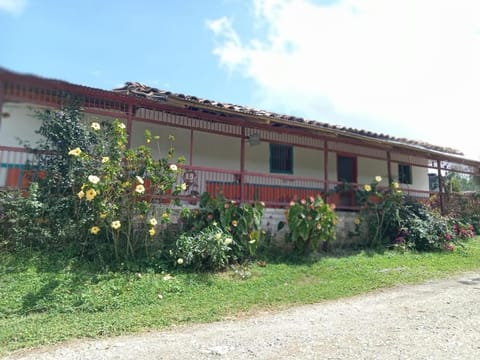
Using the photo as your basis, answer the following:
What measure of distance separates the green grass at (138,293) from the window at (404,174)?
7.88 metres

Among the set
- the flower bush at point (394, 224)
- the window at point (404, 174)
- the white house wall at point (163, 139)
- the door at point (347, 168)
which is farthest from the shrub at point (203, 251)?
the window at point (404, 174)

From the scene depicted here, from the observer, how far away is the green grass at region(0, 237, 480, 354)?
4.25 metres

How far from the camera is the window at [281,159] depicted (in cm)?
1133

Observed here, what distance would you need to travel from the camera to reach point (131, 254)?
6172 mm

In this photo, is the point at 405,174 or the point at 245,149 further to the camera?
the point at 405,174

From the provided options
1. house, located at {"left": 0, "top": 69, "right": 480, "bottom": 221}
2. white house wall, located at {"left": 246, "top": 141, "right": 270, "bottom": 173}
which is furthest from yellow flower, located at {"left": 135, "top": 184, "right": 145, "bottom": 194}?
white house wall, located at {"left": 246, "top": 141, "right": 270, "bottom": 173}

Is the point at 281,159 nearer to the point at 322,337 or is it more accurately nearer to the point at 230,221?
the point at 230,221

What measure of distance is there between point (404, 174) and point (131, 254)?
12399 mm

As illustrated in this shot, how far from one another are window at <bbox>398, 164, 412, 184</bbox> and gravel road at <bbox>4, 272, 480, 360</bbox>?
32.0 feet

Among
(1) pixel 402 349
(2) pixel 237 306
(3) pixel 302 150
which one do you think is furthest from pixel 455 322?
(3) pixel 302 150

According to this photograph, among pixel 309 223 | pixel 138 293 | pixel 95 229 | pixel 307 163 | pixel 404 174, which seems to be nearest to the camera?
pixel 138 293

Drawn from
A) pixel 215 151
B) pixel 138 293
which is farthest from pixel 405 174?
pixel 138 293

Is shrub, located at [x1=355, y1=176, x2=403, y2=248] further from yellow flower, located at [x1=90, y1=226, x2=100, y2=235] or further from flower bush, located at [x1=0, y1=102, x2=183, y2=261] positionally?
yellow flower, located at [x1=90, y1=226, x2=100, y2=235]

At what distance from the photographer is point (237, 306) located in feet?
16.8
